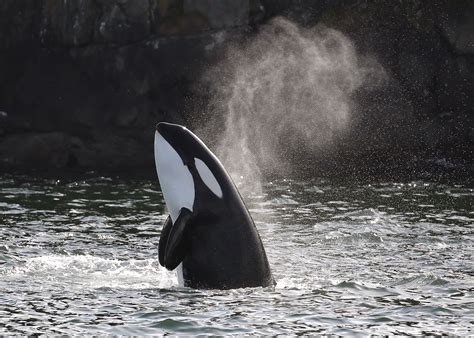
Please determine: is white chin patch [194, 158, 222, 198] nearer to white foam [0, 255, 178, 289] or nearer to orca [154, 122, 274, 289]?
orca [154, 122, 274, 289]

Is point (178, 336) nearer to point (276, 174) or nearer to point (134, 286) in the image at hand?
point (134, 286)

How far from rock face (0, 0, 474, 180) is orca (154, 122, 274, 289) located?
726 inches

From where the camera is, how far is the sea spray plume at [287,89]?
31.6m

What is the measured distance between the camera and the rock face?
102ft

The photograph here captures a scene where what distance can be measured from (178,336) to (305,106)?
74.6 ft

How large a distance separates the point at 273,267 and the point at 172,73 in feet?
58.7

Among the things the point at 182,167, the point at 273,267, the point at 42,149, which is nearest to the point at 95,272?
the point at 182,167

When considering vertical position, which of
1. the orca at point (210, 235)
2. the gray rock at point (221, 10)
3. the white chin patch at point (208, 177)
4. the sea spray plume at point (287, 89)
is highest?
the gray rock at point (221, 10)

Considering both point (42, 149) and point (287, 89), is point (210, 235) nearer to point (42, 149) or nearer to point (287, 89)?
point (287, 89)

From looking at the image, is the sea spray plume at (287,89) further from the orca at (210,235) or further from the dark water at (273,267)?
the orca at (210,235)

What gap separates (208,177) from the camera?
1222 cm

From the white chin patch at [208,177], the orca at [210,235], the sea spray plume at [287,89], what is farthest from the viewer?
the sea spray plume at [287,89]

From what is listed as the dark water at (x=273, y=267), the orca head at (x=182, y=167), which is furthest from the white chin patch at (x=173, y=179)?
the dark water at (x=273, y=267)

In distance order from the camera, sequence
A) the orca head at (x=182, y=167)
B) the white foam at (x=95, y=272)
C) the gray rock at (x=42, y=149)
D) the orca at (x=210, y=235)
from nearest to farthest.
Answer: the orca at (x=210, y=235), the orca head at (x=182, y=167), the white foam at (x=95, y=272), the gray rock at (x=42, y=149)
